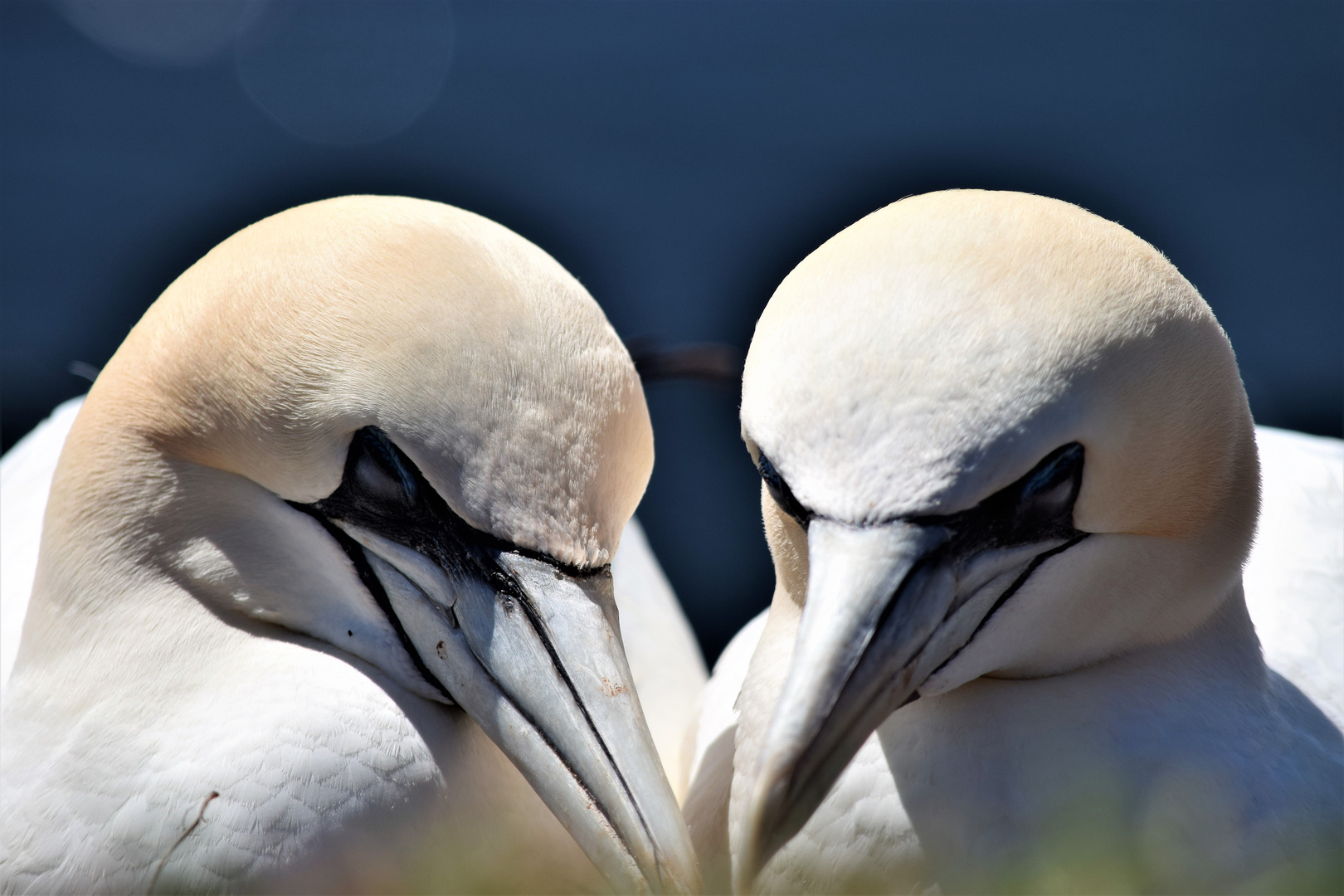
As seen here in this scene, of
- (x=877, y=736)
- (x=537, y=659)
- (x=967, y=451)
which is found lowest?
(x=877, y=736)

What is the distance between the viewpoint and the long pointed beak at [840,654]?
1559 millimetres

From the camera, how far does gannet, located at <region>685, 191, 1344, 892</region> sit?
1.55m

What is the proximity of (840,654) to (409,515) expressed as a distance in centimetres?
73

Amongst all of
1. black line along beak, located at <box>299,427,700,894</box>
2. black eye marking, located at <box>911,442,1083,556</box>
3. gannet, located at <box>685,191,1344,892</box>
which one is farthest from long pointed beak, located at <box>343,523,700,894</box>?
black eye marking, located at <box>911,442,1083,556</box>

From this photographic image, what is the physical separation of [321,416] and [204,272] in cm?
39

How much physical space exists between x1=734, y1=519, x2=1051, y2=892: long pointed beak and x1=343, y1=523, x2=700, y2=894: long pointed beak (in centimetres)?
20

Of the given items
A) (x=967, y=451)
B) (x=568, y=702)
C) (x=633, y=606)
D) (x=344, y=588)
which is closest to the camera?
(x=967, y=451)

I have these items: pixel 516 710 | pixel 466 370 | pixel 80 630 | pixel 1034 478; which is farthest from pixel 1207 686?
pixel 80 630

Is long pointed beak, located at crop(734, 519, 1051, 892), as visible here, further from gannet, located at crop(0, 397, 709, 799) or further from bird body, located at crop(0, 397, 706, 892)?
gannet, located at crop(0, 397, 709, 799)

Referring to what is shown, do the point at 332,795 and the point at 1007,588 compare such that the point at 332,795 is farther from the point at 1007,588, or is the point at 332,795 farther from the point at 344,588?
the point at 1007,588

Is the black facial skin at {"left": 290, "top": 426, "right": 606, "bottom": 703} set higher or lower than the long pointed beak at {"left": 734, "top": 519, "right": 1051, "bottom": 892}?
higher

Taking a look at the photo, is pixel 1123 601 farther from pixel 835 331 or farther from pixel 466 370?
pixel 466 370

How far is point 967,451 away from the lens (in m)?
1.53

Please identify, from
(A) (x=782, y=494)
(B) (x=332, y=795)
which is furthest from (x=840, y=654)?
(B) (x=332, y=795)
